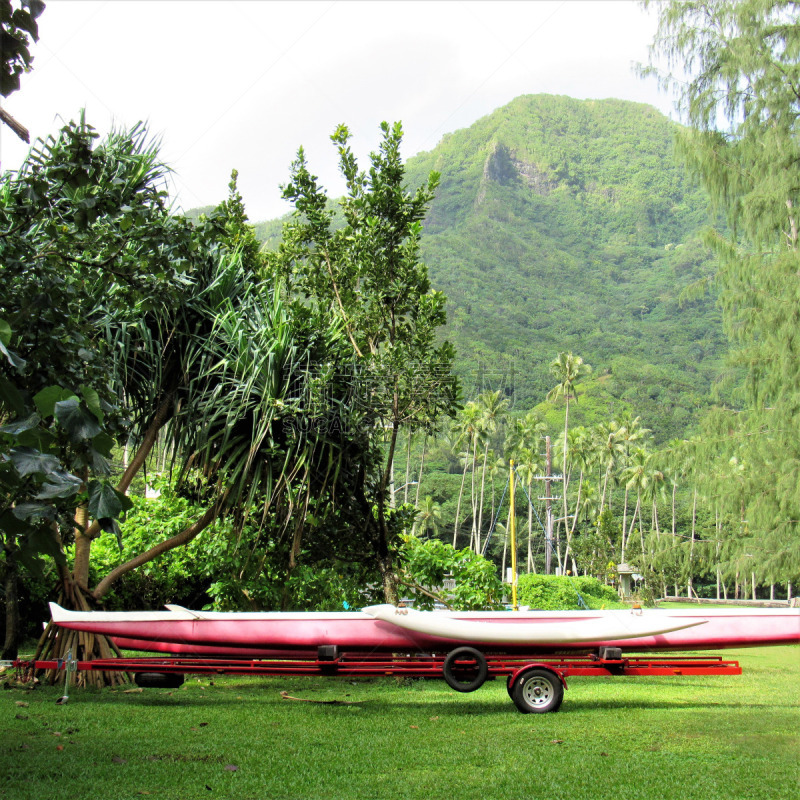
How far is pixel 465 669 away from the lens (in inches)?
235

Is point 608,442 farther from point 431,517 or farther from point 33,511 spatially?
point 33,511

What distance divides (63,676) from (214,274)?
390 centimetres

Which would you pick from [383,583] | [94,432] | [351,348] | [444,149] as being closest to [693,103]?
[351,348]

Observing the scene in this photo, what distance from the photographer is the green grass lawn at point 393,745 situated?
366cm

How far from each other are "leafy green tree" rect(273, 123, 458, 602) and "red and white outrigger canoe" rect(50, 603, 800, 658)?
2046 mm

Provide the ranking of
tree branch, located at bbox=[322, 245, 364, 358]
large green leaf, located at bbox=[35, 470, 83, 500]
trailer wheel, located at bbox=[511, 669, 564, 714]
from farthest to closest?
tree branch, located at bbox=[322, 245, 364, 358]
trailer wheel, located at bbox=[511, 669, 564, 714]
large green leaf, located at bbox=[35, 470, 83, 500]

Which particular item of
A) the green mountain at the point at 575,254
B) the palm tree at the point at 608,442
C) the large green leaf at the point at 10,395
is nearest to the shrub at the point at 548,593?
the large green leaf at the point at 10,395

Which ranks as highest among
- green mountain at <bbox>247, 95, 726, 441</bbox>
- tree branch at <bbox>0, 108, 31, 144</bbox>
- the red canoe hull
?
green mountain at <bbox>247, 95, 726, 441</bbox>

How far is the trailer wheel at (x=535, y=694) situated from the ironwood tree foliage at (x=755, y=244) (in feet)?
24.0

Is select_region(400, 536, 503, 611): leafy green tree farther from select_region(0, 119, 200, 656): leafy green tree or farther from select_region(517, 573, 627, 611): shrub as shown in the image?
select_region(517, 573, 627, 611): shrub

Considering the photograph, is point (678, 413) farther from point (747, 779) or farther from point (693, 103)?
point (747, 779)

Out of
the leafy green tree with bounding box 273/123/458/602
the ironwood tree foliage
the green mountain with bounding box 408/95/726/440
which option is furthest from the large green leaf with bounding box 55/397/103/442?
the green mountain with bounding box 408/95/726/440

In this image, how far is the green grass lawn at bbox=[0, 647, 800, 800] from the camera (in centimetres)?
366

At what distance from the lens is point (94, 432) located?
1882mm
